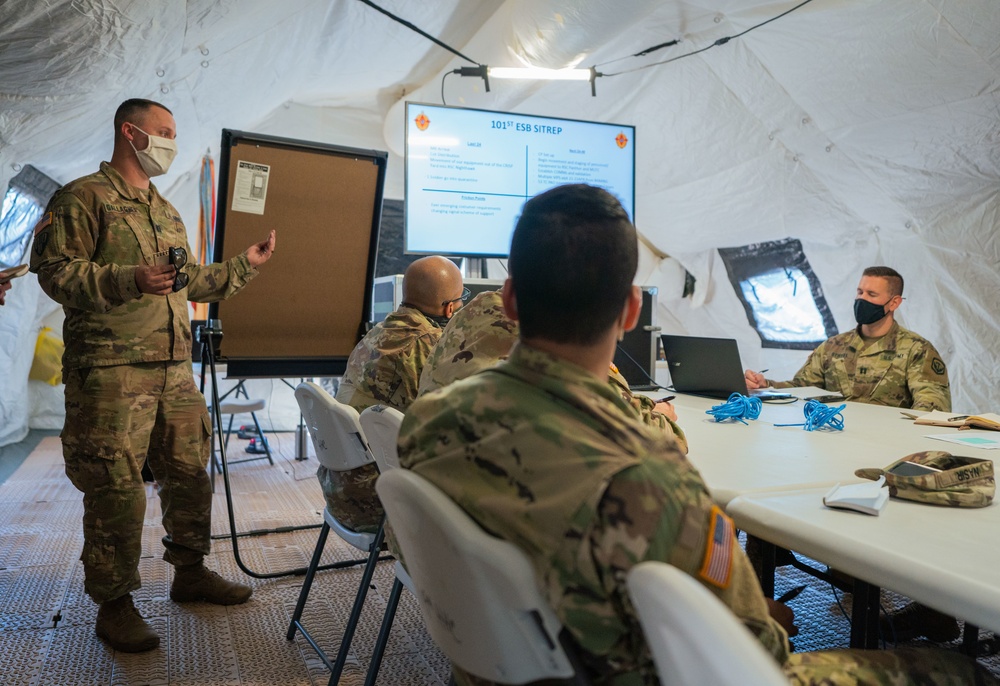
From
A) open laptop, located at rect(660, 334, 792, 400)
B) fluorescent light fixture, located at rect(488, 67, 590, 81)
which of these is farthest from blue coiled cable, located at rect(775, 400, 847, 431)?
fluorescent light fixture, located at rect(488, 67, 590, 81)

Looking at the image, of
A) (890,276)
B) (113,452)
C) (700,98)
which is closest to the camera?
(113,452)

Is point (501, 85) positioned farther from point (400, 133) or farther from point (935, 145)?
point (935, 145)

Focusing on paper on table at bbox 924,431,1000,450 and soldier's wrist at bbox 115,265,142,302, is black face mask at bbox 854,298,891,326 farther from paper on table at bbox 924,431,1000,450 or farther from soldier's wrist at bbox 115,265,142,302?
soldier's wrist at bbox 115,265,142,302

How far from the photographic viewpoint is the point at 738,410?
87.7 inches

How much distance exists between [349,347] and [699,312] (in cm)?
351

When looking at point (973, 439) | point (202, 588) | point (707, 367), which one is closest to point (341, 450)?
point (202, 588)

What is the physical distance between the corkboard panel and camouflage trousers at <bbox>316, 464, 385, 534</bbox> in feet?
3.46

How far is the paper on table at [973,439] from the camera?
187 centimetres

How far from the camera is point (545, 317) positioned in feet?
3.07

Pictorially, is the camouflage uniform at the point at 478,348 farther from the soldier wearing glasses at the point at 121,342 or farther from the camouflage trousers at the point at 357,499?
the soldier wearing glasses at the point at 121,342

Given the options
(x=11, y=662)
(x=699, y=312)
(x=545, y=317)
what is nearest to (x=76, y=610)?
(x=11, y=662)

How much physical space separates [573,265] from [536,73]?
3.28 meters

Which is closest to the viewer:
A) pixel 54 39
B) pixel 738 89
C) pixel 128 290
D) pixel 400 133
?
pixel 128 290

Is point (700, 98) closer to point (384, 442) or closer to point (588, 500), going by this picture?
point (384, 442)
